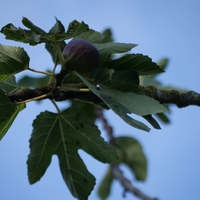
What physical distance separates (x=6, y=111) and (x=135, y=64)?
52 centimetres

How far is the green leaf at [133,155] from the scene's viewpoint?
125 inches

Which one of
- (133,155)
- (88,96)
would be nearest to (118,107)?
(88,96)

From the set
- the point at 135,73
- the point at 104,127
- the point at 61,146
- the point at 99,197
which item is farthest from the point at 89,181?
the point at 99,197

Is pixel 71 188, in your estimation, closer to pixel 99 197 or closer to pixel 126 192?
pixel 126 192

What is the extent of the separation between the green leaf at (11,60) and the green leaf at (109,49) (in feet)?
0.92

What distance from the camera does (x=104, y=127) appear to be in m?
2.99

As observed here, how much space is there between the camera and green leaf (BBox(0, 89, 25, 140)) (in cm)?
150

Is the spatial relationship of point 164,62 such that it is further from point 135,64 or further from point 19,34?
point 19,34

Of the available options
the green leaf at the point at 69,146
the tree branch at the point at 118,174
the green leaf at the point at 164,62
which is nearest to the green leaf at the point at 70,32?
the green leaf at the point at 69,146

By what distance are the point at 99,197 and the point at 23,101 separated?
7.22 feet

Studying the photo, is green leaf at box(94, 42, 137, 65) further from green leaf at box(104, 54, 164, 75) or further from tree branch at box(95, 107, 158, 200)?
tree branch at box(95, 107, 158, 200)

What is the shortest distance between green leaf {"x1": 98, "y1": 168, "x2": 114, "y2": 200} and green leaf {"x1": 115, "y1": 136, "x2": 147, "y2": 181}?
28 cm

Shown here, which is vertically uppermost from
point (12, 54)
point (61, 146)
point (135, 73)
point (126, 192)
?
point (12, 54)

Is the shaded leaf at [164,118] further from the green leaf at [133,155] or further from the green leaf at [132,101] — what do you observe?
the green leaf at [132,101]
